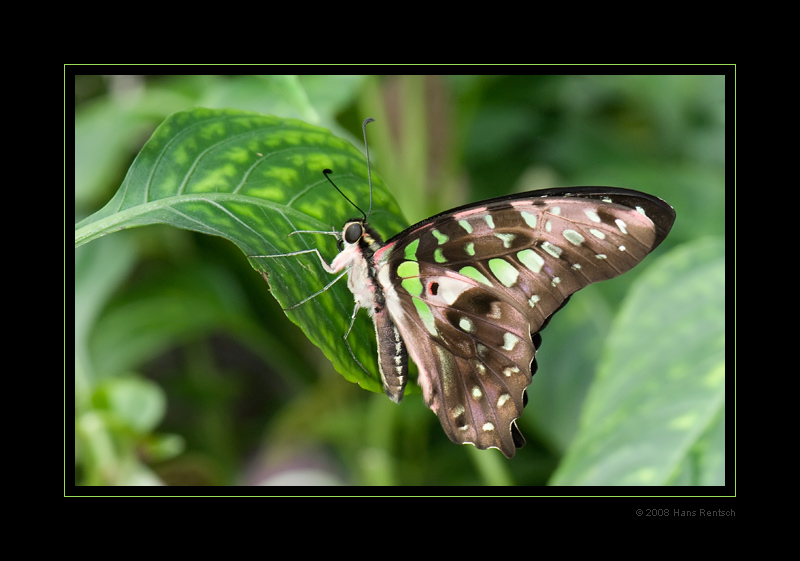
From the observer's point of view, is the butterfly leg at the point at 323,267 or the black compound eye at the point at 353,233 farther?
the black compound eye at the point at 353,233

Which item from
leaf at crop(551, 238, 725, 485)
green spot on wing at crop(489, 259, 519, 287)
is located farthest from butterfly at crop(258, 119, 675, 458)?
leaf at crop(551, 238, 725, 485)

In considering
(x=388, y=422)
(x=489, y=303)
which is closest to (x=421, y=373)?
(x=489, y=303)

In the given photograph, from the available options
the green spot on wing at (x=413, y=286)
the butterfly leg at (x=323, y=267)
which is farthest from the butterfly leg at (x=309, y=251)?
the green spot on wing at (x=413, y=286)

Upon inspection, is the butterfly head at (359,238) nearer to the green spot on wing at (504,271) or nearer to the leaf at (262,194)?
the leaf at (262,194)

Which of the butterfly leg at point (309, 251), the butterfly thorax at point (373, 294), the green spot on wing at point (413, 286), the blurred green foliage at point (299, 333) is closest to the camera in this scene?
the butterfly leg at point (309, 251)

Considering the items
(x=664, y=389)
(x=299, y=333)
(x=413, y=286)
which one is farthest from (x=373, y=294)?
(x=299, y=333)

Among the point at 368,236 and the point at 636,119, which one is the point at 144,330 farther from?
the point at 636,119

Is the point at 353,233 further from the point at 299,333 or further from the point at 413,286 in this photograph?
the point at 299,333
